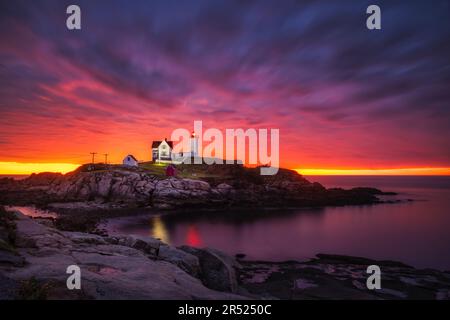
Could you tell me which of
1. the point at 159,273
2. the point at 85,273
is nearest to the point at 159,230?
the point at 159,273

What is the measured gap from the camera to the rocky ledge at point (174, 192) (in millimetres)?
66000

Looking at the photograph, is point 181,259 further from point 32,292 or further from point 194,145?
point 194,145

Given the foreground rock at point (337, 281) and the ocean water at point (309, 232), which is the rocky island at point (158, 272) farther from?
the ocean water at point (309, 232)

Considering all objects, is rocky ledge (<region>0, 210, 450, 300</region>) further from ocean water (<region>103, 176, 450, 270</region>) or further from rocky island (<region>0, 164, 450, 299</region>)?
ocean water (<region>103, 176, 450, 270</region>)

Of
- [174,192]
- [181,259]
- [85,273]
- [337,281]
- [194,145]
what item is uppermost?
[194,145]

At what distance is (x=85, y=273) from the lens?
37.0ft

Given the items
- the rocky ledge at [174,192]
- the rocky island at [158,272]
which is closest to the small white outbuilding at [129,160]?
the rocky ledge at [174,192]

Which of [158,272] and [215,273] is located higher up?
[158,272]

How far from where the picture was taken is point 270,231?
45.7m

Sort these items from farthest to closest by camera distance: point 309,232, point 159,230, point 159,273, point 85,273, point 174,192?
point 174,192
point 309,232
point 159,230
point 159,273
point 85,273

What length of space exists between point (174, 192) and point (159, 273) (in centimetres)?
5562

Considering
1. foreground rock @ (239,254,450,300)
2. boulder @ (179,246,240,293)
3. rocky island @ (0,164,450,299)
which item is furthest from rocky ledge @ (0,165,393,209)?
boulder @ (179,246,240,293)

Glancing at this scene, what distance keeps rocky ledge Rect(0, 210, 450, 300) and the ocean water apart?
677cm
